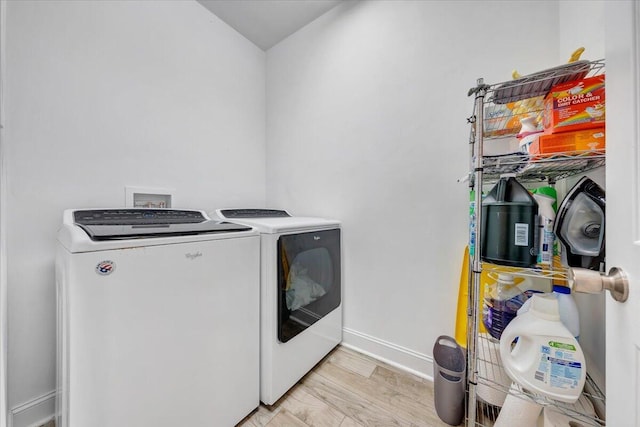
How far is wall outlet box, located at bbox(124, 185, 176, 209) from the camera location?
138 cm

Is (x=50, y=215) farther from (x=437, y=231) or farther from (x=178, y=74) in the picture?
(x=437, y=231)

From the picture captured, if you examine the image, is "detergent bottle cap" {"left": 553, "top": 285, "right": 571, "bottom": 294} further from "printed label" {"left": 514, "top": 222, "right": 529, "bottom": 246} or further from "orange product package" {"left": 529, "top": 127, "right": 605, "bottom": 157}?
"orange product package" {"left": 529, "top": 127, "right": 605, "bottom": 157}

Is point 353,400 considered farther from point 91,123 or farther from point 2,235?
point 91,123

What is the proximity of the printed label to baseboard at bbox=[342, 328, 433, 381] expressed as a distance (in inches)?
37.5

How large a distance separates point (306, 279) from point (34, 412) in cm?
139

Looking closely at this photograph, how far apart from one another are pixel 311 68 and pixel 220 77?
2.39ft

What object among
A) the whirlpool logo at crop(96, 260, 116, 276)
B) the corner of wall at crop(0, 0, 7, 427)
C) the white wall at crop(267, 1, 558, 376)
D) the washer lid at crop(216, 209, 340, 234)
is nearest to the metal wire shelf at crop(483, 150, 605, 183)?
the white wall at crop(267, 1, 558, 376)

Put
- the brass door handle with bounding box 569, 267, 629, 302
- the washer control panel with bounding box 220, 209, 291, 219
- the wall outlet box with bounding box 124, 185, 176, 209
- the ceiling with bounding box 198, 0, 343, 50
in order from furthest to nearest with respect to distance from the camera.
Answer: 1. the ceiling with bounding box 198, 0, 343, 50
2. the washer control panel with bounding box 220, 209, 291, 219
3. the wall outlet box with bounding box 124, 185, 176, 209
4. the brass door handle with bounding box 569, 267, 629, 302

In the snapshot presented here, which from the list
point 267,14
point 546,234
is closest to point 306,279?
point 546,234

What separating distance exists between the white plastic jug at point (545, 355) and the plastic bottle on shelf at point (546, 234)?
13 centimetres

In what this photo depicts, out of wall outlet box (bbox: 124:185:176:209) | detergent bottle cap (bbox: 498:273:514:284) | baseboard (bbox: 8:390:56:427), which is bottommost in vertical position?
baseboard (bbox: 8:390:56:427)

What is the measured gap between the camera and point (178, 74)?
161 centimetres

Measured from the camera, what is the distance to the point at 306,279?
4.59ft

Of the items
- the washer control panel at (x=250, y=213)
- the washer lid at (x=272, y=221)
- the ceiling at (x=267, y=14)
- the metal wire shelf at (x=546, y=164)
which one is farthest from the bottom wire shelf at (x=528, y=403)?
the ceiling at (x=267, y=14)
